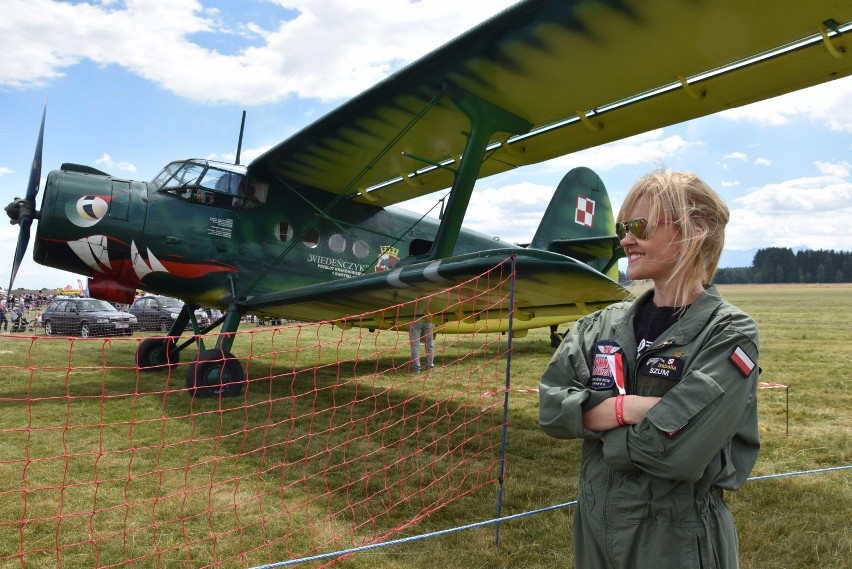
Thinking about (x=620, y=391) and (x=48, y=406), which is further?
(x=48, y=406)

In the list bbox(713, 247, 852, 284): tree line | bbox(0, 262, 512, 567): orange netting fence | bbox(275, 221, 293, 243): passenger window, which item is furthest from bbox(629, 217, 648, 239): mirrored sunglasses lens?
bbox(713, 247, 852, 284): tree line

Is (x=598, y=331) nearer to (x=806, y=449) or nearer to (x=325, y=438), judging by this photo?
(x=325, y=438)

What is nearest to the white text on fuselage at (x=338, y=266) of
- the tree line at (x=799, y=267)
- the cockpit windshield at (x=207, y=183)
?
the cockpit windshield at (x=207, y=183)

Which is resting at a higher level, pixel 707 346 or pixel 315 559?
pixel 707 346

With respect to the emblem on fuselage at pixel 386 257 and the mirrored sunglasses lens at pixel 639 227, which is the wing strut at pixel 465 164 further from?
the mirrored sunglasses lens at pixel 639 227

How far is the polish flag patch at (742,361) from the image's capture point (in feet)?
3.94

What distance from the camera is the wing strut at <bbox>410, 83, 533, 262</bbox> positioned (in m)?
5.01

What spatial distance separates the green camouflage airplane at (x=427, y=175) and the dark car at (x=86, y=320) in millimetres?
10273

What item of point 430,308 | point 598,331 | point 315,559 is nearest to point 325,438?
point 430,308

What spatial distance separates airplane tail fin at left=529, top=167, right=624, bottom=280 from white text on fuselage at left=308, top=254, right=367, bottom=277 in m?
3.07

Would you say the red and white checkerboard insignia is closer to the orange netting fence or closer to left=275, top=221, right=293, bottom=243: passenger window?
the orange netting fence

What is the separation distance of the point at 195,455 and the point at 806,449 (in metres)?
4.72

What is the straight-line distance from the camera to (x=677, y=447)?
46.2 inches

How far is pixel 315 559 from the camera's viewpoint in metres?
2.49
